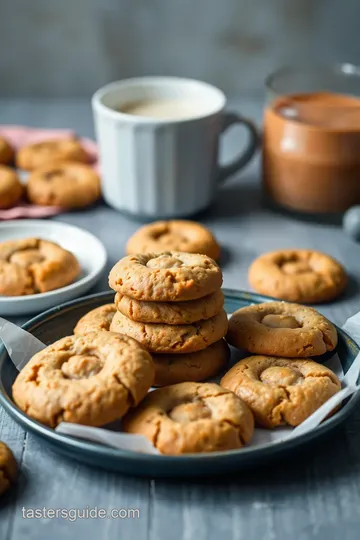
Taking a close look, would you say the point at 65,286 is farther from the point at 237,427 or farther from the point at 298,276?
the point at 237,427

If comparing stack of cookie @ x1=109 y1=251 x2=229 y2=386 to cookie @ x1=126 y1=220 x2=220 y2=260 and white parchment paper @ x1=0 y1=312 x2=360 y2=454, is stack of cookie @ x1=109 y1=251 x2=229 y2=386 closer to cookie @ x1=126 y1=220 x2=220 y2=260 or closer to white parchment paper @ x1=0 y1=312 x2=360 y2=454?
white parchment paper @ x1=0 y1=312 x2=360 y2=454

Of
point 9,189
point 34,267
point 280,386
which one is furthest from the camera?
point 9,189

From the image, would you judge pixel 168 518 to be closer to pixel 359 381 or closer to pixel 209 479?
pixel 209 479

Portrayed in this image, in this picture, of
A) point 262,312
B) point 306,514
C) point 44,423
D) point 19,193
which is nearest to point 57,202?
point 19,193

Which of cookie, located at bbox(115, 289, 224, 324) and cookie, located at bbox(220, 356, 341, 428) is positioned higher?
→ cookie, located at bbox(115, 289, 224, 324)

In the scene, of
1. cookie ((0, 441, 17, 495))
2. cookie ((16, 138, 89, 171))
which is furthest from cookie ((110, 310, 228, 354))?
cookie ((16, 138, 89, 171))

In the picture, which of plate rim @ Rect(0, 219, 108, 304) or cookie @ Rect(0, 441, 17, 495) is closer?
cookie @ Rect(0, 441, 17, 495)

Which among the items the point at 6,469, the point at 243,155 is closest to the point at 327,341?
the point at 6,469
